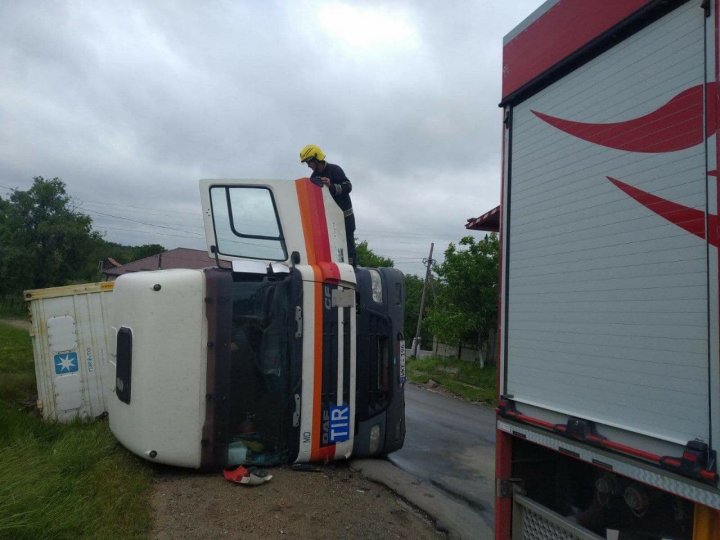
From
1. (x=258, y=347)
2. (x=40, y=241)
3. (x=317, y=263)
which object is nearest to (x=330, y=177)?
(x=317, y=263)

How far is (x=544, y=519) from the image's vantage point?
3.17 meters

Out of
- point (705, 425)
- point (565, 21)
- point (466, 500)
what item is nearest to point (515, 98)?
point (565, 21)

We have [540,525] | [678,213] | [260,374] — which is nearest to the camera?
[678,213]

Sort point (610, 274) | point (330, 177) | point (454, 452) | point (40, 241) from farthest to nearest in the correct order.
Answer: point (40, 241), point (454, 452), point (330, 177), point (610, 274)

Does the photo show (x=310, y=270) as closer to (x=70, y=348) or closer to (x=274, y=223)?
(x=274, y=223)

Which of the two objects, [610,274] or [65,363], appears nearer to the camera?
[610,274]

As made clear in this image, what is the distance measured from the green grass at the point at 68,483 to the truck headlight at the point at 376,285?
280 centimetres

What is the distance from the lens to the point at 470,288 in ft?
56.4

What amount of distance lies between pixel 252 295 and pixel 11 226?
136ft

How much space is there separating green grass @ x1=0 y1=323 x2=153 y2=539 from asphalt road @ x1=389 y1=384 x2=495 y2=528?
10.0 feet

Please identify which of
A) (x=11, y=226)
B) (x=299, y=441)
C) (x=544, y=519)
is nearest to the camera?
(x=544, y=519)

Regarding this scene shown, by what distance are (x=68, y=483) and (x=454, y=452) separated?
5.15 meters

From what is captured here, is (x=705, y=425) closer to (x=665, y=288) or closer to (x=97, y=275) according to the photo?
(x=665, y=288)

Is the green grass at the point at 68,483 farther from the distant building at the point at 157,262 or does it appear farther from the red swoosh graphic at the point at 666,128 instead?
the distant building at the point at 157,262
